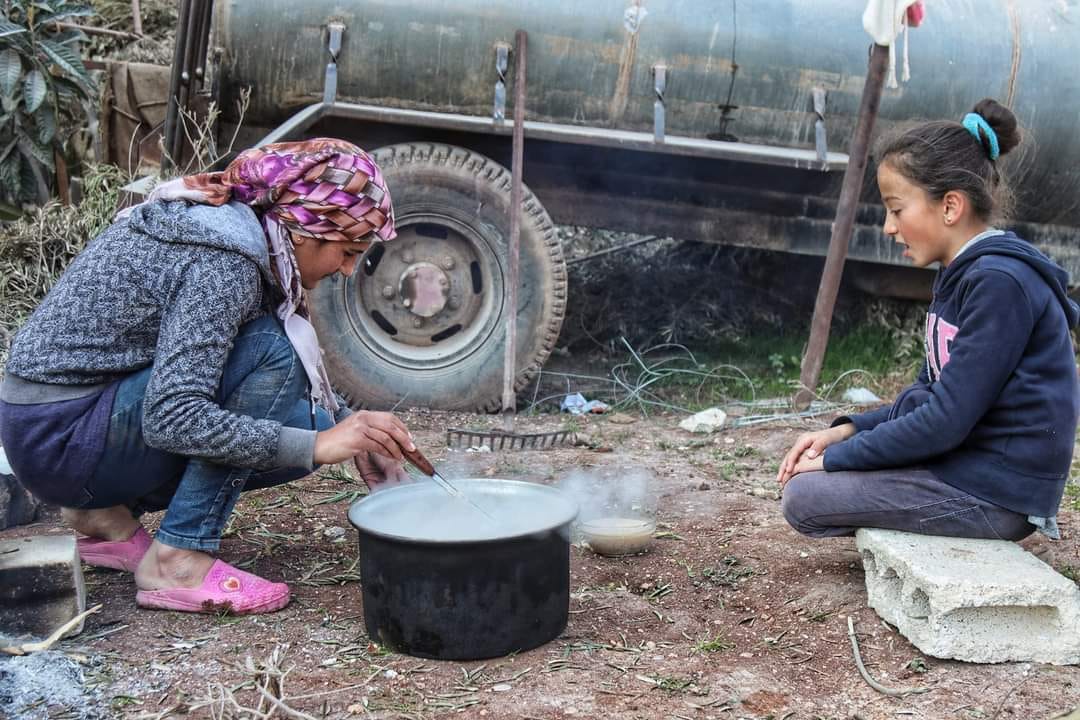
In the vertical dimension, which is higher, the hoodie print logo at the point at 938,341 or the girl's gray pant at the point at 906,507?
the hoodie print logo at the point at 938,341

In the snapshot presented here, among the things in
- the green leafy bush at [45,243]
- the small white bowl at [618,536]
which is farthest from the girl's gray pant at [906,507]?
the green leafy bush at [45,243]

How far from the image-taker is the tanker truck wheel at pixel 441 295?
4.45m

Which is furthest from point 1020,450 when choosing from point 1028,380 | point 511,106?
point 511,106

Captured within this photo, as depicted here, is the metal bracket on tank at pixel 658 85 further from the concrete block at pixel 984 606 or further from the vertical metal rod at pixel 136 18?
the vertical metal rod at pixel 136 18

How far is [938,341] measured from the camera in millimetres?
2436

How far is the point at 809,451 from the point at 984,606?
59cm

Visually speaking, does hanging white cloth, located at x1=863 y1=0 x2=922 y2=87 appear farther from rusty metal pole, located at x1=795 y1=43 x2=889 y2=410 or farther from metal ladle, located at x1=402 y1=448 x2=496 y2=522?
metal ladle, located at x1=402 y1=448 x2=496 y2=522

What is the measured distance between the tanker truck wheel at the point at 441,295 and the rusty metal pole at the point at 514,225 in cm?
9

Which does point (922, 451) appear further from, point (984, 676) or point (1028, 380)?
point (984, 676)

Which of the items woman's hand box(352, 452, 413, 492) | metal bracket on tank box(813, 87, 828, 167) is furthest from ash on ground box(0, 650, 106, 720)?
metal bracket on tank box(813, 87, 828, 167)

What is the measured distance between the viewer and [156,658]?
2.15 metres

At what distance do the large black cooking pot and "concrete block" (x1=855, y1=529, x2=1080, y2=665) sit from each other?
756 mm

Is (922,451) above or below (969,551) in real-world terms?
above

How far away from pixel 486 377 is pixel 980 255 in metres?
2.57
